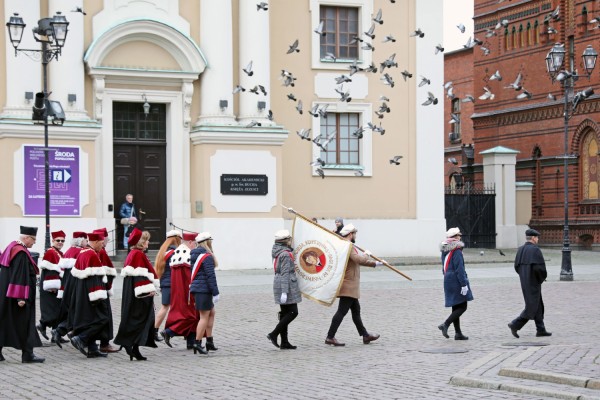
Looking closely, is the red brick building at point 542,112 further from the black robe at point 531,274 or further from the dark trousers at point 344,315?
the dark trousers at point 344,315

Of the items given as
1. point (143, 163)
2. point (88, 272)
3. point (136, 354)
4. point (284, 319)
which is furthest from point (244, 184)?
point (136, 354)

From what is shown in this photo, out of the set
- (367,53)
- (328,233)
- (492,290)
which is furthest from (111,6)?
(328,233)

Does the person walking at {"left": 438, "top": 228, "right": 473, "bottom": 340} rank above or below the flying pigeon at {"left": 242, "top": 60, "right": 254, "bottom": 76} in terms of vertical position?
below

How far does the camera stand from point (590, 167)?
45875 mm

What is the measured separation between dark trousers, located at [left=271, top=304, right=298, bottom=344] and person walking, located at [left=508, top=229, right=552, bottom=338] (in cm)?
338

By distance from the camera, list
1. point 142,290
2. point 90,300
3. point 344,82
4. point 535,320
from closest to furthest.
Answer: point 142,290 < point 90,300 < point 535,320 < point 344,82

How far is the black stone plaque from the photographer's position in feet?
114

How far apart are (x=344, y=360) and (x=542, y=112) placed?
3341cm

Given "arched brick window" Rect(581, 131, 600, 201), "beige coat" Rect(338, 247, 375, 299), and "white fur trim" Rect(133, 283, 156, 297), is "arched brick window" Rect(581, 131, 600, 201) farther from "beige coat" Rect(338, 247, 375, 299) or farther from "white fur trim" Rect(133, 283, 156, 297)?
"white fur trim" Rect(133, 283, 156, 297)

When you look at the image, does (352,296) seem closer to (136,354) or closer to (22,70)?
(136,354)

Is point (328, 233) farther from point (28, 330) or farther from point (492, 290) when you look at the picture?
point (492, 290)

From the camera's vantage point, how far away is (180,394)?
13281mm

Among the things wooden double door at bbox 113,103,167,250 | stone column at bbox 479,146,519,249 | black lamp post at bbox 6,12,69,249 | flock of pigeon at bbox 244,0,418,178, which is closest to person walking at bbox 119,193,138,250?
wooden double door at bbox 113,103,167,250

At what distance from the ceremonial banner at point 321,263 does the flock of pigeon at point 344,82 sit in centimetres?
1583
